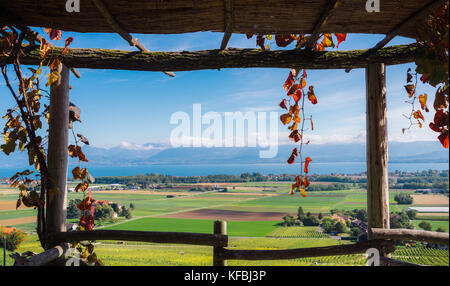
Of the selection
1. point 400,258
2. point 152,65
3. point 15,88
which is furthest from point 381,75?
point 15,88

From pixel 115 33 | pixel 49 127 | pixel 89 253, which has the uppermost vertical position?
pixel 115 33

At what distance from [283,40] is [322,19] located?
0.42 m

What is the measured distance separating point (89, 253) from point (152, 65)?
1590 millimetres

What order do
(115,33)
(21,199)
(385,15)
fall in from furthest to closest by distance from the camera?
1. (21,199)
2. (115,33)
3. (385,15)

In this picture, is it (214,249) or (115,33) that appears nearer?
(115,33)

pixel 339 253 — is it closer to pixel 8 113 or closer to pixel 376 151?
pixel 376 151

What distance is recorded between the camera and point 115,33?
75.8 inches

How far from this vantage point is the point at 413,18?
67.2 inches

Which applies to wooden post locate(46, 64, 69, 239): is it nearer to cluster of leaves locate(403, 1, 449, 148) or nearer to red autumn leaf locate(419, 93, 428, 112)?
cluster of leaves locate(403, 1, 449, 148)

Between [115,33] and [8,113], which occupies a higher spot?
[115,33]

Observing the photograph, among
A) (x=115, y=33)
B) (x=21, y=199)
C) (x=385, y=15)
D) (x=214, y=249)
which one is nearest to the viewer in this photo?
(x=385, y=15)

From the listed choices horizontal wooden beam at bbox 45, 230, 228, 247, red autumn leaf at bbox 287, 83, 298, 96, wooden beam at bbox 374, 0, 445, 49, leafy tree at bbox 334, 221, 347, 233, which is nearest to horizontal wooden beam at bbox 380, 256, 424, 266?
horizontal wooden beam at bbox 45, 230, 228, 247

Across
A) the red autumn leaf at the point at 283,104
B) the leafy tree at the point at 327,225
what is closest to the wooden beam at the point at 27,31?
the red autumn leaf at the point at 283,104

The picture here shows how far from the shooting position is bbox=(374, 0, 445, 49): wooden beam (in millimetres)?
1589
